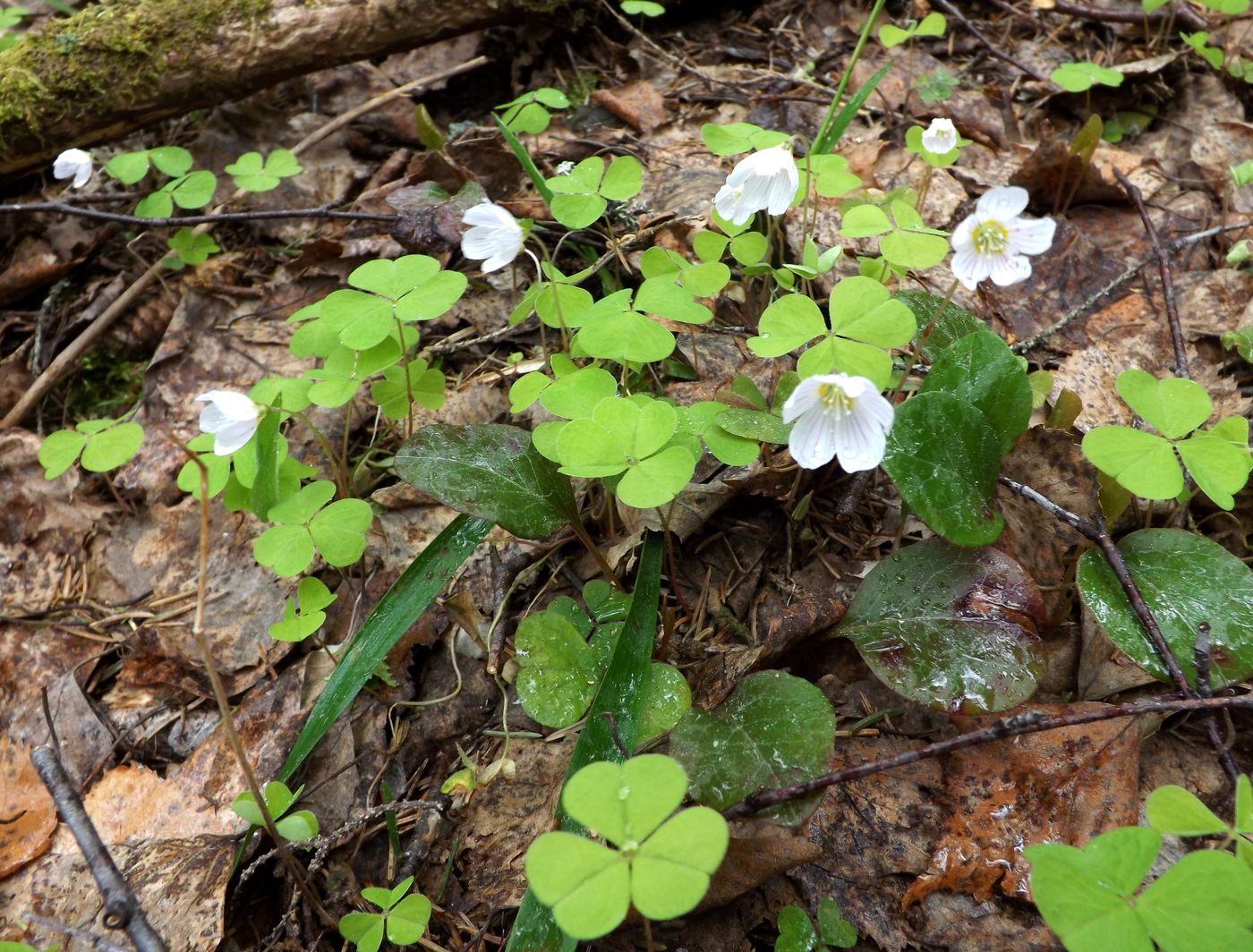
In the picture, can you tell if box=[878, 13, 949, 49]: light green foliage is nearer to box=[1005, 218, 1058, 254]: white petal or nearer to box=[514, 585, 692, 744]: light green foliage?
box=[1005, 218, 1058, 254]: white petal

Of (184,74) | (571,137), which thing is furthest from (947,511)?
(184,74)

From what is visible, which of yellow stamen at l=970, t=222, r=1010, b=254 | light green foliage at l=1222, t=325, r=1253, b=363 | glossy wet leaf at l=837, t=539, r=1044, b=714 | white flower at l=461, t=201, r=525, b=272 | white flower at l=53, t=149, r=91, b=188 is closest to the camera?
glossy wet leaf at l=837, t=539, r=1044, b=714

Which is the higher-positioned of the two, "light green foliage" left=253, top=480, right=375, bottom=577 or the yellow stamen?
the yellow stamen

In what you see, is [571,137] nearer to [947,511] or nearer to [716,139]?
[716,139]

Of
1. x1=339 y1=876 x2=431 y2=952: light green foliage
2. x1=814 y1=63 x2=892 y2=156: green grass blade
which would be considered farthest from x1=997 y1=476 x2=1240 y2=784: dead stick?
x1=339 y1=876 x2=431 y2=952: light green foliage

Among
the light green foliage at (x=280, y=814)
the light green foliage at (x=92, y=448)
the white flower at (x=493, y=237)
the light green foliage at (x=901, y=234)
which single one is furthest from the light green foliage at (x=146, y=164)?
the light green foliage at (x=901, y=234)

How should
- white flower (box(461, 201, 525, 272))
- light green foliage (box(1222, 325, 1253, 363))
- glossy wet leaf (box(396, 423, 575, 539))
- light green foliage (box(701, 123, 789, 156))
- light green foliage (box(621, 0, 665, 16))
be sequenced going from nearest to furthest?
glossy wet leaf (box(396, 423, 575, 539)) < white flower (box(461, 201, 525, 272)) < light green foliage (box(1222, 325, 1253, 363)) < light green foliage (box(701, 123, 789, 156)) < light green foliage (box(621, 0, 665, 16))
